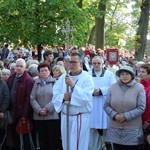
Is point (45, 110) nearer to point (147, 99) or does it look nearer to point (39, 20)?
point (147, 99)

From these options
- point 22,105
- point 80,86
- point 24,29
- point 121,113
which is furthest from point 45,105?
point 24,29

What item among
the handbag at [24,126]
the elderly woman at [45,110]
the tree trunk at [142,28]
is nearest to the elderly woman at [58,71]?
the elderly woman at [45,110]

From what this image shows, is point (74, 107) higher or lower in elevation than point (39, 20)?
lower

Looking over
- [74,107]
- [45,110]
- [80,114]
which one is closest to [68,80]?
[74,107]

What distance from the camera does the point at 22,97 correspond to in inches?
327

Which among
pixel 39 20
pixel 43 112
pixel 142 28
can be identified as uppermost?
pixel 142 28

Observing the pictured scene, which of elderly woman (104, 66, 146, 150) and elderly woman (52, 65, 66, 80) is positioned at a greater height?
elderly woman (52, 65, 66, 80)

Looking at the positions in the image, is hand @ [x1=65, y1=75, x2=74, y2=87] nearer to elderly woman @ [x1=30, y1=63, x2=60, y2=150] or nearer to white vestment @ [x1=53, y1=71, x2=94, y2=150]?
white vestment @ [x1=53, y1=71, x2=94, y2=150]

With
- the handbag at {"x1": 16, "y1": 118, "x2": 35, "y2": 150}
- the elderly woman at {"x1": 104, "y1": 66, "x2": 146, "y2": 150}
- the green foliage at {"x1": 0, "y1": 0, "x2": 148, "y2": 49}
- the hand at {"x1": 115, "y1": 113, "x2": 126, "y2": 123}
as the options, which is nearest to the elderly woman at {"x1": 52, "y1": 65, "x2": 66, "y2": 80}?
the handbag at {"x1": 16, "y1": 118, "x2": 35, "y2": 150}

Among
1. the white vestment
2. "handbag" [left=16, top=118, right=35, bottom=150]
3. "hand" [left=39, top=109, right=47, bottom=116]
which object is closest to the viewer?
the white vestment

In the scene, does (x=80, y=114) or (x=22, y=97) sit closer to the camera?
(x=80, y=114)

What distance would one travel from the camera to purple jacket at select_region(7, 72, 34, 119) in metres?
8.30

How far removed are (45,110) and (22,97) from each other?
0.58m

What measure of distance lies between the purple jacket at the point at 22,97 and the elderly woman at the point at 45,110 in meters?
0.14
